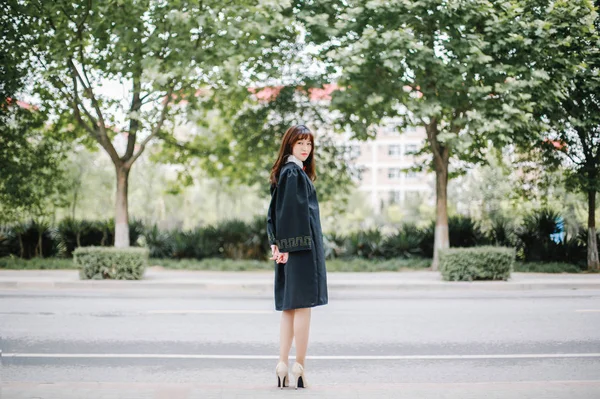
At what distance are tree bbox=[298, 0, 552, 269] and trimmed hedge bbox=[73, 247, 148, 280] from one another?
233 inches

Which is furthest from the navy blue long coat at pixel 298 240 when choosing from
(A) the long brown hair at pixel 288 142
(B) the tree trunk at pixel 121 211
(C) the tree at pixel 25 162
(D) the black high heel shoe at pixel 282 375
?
(C) the tree at pixel 25 162

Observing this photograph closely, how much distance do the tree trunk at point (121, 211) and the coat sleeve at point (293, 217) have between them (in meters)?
13.0

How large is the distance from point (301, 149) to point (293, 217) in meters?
0.56

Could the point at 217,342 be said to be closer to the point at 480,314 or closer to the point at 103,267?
the point at 480,314

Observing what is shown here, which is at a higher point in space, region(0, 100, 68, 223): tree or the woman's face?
region(0, 100, 68, 223): tree

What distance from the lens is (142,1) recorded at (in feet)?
49.0

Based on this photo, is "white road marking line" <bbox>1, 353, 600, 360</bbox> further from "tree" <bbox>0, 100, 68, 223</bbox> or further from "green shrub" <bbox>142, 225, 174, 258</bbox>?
"green shrub" <bbox>142, 225, 174, 258</bbox>

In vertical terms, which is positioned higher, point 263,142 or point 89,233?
point 263,142

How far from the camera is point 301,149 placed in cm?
481

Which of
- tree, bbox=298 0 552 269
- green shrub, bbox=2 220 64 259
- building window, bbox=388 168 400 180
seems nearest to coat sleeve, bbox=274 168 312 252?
tree, bbox=298 0 552 269

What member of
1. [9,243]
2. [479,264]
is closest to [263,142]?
[479,264]

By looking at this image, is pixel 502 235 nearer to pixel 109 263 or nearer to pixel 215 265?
pixel 215 265

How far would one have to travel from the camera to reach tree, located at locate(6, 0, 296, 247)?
15.0 metres

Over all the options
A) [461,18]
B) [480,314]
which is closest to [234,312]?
[480,314]
